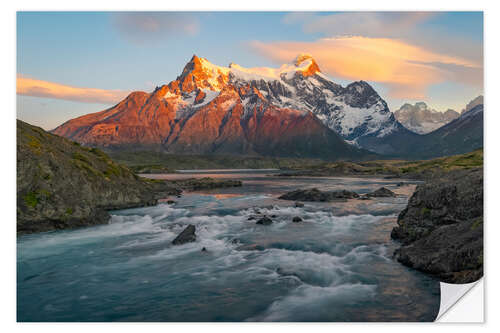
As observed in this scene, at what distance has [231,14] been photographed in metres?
14.4

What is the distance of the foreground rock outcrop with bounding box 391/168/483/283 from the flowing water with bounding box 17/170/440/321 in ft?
2.64

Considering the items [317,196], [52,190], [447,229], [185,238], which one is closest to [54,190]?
[52,190]

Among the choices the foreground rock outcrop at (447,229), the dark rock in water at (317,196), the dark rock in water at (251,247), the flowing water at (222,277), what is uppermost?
the foreground rock outcrop at (447,229)

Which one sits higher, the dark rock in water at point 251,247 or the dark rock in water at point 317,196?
the dark rock in water at point 317,196

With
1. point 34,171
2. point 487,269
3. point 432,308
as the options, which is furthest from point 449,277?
point 34,171

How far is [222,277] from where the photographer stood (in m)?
14.4

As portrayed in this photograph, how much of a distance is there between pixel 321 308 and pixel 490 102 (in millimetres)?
10548

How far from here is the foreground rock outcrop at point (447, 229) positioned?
40.0ft

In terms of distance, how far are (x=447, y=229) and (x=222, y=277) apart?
35.8 ft

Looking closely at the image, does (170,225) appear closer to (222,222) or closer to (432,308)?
(222,222)

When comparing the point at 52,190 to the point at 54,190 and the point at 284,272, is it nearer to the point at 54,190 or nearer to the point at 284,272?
the point at 54,190

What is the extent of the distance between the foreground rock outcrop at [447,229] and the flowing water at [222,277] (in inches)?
31.7
